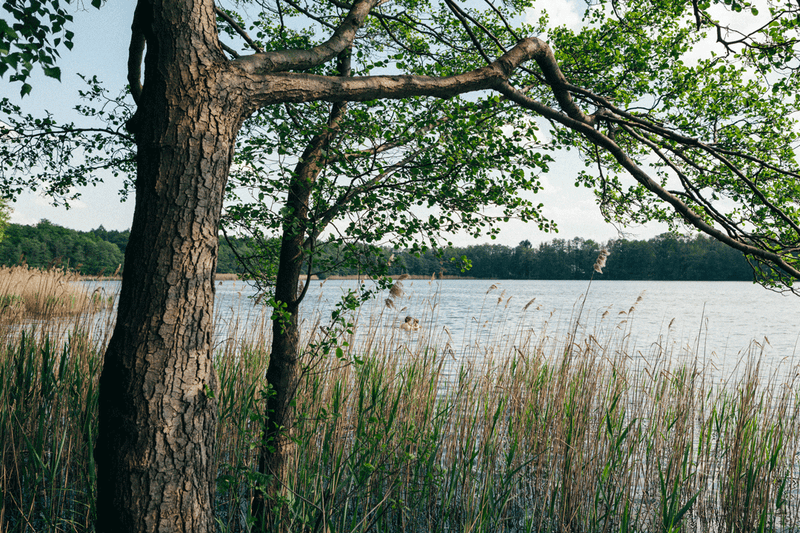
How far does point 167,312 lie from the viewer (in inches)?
66.0

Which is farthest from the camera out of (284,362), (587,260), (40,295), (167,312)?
(587,260)

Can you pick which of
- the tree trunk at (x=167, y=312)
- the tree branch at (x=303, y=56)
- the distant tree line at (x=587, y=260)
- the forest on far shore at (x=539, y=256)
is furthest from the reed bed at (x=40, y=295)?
the distant tree line at (x=587, y=260)

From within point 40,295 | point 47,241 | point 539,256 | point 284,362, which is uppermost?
point 539,256

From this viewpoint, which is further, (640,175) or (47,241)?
(47,241)

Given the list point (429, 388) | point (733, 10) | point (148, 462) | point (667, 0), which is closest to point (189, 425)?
point (148, 462)

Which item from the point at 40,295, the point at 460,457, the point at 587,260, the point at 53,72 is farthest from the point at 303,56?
the point at 587,260

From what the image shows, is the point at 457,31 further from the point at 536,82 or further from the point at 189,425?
the point at 189,425

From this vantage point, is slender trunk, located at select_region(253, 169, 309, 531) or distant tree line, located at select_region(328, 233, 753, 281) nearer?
slender trunk, located at select_region(253, 169, 309, 531)

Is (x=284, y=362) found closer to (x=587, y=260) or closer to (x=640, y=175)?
(x=640, y=175)

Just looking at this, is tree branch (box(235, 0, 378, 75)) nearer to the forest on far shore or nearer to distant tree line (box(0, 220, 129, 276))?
the forest on far shore

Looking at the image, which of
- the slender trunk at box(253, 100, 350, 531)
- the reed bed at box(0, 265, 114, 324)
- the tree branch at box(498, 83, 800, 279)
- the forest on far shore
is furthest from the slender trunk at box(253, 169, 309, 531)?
the reed bed at box(0, 265, 114, 324)

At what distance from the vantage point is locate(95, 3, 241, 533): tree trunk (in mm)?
1628

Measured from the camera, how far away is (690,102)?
412cm

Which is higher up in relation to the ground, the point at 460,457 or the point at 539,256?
the point at 539,256
